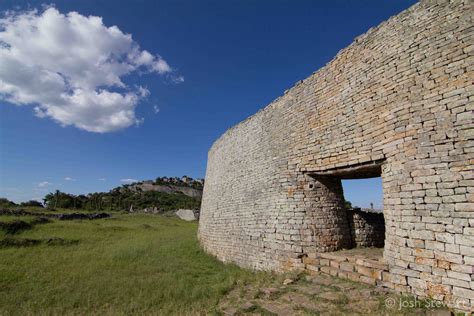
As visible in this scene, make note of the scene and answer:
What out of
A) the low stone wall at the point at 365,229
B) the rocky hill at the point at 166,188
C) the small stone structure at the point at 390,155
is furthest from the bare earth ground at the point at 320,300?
the rocky hill at the point at 166,188

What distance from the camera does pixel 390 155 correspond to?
17.6ft

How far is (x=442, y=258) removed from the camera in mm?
4234

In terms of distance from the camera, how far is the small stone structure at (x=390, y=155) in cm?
432

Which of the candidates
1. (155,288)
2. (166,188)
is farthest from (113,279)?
(166,188)

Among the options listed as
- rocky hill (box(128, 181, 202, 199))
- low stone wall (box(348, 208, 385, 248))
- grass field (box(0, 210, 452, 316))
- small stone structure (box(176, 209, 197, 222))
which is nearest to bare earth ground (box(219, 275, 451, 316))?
grass field (box(0, 210, 452, 316))

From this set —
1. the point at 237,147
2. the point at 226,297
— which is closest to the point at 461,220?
the point at 226,297

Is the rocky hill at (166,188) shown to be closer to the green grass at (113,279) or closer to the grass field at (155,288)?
the green grass at (113,279)

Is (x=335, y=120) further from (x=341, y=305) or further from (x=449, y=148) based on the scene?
(x=341, y=305)

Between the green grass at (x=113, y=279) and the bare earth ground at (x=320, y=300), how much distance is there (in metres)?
0.68

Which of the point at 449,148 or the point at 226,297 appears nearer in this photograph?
the point at 449,148

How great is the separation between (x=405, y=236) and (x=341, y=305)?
1.72 meters

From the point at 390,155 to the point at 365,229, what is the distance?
123 inches

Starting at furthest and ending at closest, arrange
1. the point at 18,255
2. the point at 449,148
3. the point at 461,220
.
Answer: the point at 18,255
the point at 449,148
the point at 461,220

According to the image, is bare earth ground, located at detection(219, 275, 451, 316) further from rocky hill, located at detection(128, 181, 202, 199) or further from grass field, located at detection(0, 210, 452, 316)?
rocky hill, located at detection(128, 181, 202, 199)
